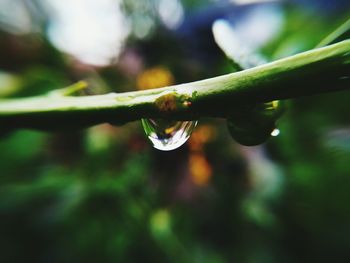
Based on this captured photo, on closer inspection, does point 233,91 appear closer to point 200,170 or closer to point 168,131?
point 168,131

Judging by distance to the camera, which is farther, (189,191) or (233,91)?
(189,191)

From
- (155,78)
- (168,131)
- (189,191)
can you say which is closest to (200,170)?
(189,191)

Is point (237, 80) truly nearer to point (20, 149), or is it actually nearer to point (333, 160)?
point (333, 160)

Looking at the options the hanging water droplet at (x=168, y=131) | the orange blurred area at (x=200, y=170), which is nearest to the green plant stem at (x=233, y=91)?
the hanging water droplet at (x=168, y=131)

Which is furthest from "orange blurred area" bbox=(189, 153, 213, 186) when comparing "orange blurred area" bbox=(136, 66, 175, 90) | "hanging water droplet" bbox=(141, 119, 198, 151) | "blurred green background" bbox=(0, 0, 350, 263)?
"hanging water droplet" bbox=(141, 119, 198, 151)

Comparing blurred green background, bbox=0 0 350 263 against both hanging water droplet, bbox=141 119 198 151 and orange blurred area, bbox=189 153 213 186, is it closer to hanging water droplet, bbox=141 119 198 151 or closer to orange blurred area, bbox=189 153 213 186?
orange blurred area, bbox=189 153 213 186

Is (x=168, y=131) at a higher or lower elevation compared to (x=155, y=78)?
Result: lower
